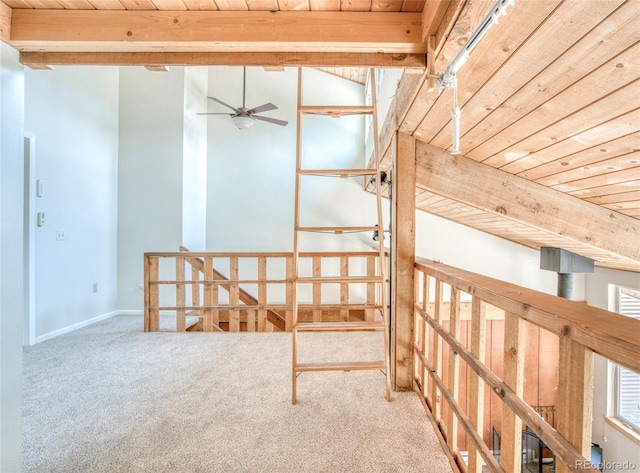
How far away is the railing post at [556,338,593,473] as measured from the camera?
2.34 ft

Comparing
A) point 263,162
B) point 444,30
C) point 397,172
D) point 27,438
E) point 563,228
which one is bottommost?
point 27,438

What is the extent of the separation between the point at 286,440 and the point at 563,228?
2.12 metres

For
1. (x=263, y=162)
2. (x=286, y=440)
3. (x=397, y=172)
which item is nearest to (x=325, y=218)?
(x=263, y=162)

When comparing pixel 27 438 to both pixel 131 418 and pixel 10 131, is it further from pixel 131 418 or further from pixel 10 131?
pixel 10 131

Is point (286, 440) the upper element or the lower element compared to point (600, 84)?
lower

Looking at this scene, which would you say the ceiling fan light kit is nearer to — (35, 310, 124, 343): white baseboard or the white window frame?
(35, 310, 124, 343): white baseboard

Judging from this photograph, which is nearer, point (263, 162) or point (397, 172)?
point (397, 172)

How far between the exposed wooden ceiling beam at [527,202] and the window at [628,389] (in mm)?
1789

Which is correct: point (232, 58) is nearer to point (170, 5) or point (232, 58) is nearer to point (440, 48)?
point (170, 5)

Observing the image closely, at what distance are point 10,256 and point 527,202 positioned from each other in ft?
9.17

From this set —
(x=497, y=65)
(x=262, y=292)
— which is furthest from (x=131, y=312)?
(x=497, y=65)

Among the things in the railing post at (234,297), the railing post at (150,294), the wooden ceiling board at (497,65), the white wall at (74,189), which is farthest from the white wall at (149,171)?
the wooden ceiling board at (497,65)

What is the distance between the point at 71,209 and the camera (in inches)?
142

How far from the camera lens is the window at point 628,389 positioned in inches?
125
